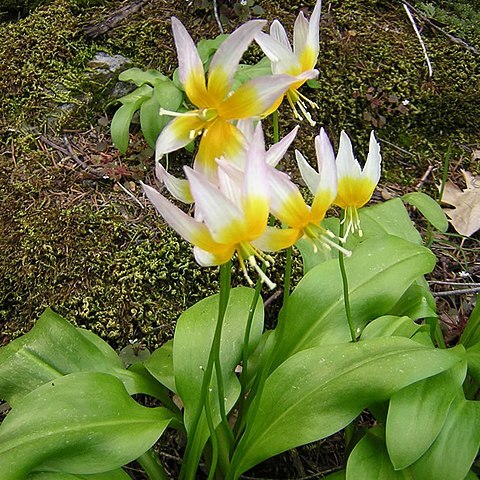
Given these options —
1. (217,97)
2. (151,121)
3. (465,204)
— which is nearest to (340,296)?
(217,97)

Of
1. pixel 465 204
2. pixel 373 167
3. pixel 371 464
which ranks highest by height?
pixel 373 167

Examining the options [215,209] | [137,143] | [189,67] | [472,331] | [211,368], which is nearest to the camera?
[215,209]

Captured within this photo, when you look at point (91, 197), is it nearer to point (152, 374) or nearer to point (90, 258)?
point (90, 258)

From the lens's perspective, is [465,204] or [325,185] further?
[465,204]

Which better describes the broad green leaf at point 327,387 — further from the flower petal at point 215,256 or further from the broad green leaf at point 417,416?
the flower petal at point 215,256

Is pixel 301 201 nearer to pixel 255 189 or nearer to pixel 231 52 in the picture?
pixel 255 189

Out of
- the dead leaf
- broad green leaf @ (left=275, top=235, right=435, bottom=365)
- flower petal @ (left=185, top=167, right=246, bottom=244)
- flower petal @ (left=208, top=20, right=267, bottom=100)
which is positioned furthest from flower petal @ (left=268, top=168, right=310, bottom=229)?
the dead leaf
